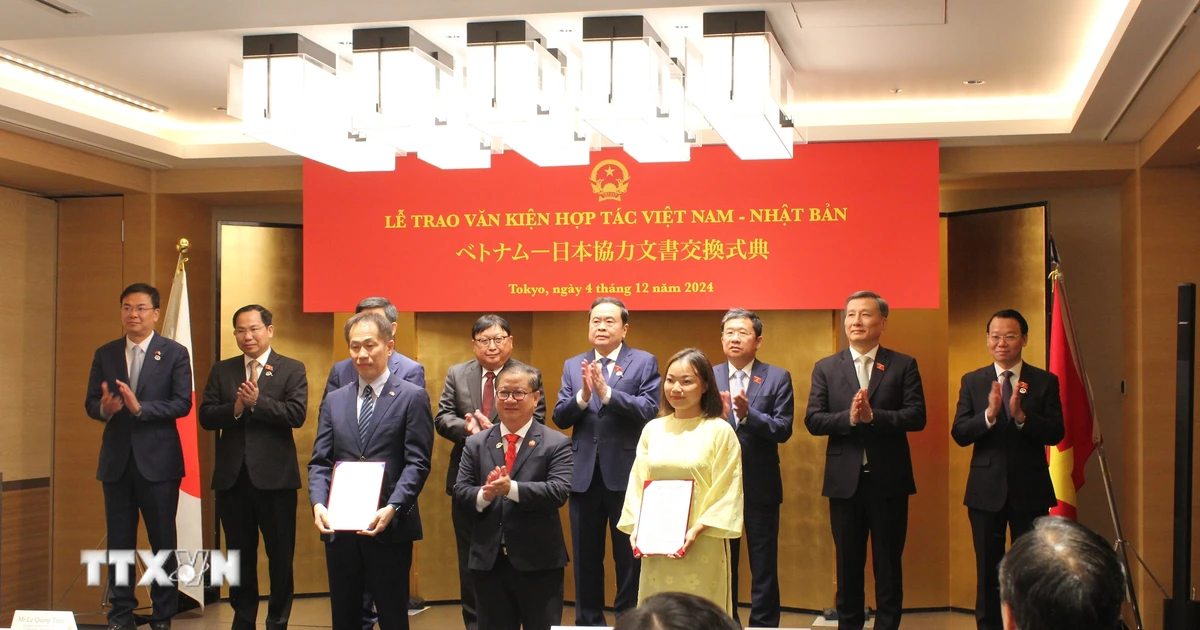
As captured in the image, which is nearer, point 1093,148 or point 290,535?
point 290,535

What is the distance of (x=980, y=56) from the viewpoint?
5.24 metres

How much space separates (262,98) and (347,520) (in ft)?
6.47

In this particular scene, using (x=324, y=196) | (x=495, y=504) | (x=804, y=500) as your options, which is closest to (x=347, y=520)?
(x=495, y=504)

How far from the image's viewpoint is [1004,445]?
17.2ft

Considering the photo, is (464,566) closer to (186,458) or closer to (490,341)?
(490,341)

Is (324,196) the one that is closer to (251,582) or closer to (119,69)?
(119,69)

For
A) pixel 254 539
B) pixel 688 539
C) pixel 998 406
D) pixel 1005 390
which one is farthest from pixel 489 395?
pixel 1005 390

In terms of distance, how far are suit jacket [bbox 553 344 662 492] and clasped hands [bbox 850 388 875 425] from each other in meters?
0.95

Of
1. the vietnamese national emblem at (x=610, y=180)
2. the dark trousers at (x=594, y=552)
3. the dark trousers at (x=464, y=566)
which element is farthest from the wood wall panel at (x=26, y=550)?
the vietnamese national emblem at (x=610, y=180)

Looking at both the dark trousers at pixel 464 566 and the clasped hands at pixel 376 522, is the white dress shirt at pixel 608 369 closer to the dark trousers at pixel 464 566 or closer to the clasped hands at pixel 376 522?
the dark trousers at pixel 464 566

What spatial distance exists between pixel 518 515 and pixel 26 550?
4.16 m

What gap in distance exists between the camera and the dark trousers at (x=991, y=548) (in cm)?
524

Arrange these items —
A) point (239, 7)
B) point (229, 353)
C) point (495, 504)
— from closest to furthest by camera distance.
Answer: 1. point (239, 7)
2. point (495, 504)
3. point (229, 353)

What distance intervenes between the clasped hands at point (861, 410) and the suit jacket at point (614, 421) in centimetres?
95
